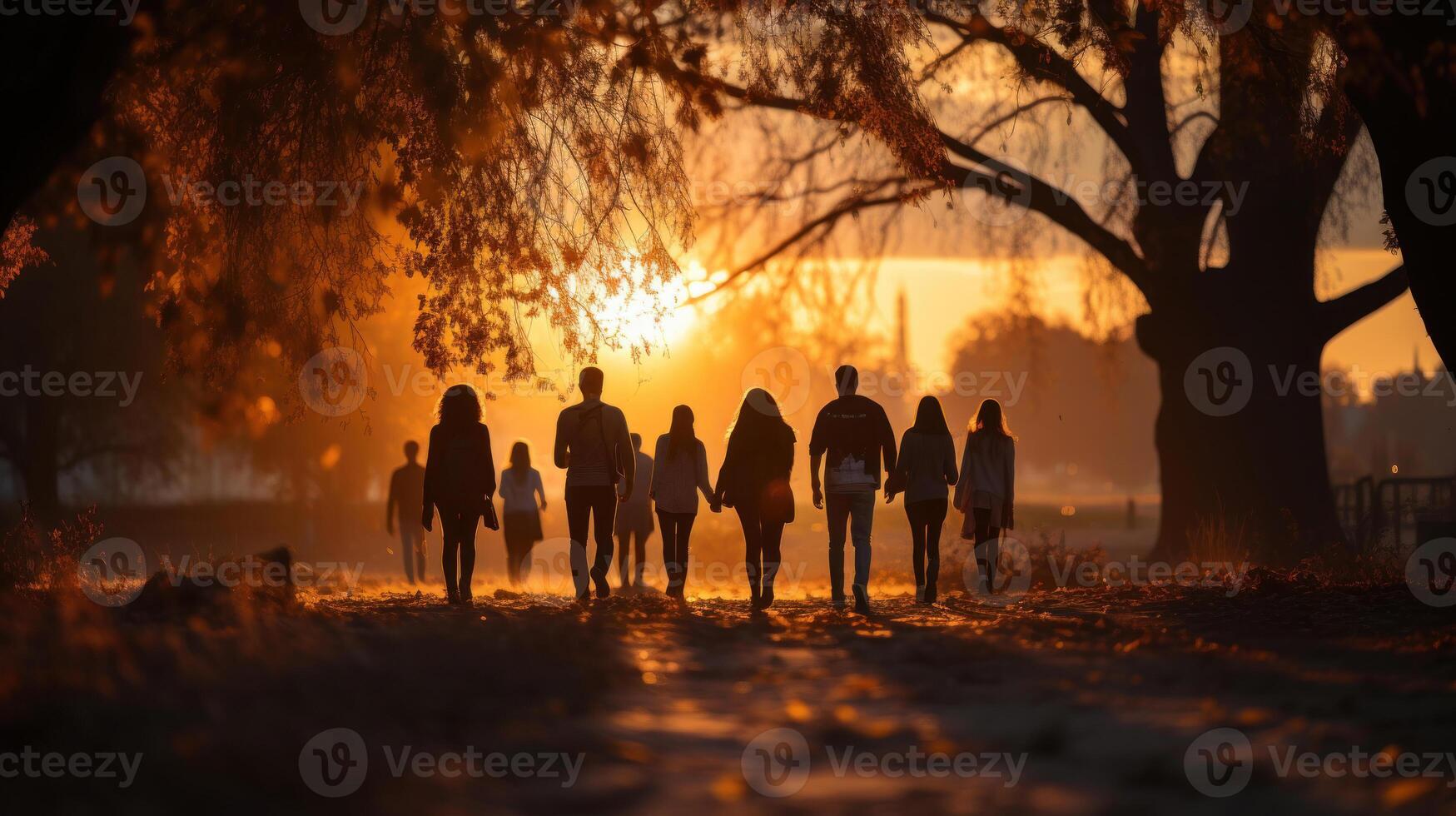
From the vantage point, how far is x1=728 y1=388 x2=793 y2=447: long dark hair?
41.7ft

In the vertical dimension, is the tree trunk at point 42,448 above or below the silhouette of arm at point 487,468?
above

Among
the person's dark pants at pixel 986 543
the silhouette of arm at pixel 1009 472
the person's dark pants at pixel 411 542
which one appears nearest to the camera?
the silhouette of arm at pixel 1009 472

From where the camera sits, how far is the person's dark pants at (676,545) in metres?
13.7

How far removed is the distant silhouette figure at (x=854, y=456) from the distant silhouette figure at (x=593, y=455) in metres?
1.62

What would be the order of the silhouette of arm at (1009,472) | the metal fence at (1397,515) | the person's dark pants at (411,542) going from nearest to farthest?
the silhouette of arm at (1009,472), the metal fence at (1397,515), the person's dark pants at (411,542)

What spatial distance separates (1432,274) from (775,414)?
16.6 ft

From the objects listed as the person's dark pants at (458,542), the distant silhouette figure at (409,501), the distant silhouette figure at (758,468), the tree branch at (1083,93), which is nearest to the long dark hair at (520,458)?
the distant silhouette figure at (409,501)

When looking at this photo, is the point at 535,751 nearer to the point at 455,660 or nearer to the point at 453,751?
the point at 453,751

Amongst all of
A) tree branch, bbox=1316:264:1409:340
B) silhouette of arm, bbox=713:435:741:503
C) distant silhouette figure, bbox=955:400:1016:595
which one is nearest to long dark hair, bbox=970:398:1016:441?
distant silhouette figure, bbox=955:400:1016:595

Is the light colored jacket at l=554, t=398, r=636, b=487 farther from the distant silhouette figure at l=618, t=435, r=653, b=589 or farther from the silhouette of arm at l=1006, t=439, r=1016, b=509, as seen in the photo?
the distant silhouette figure at l=618, t=435, r=653, b=589

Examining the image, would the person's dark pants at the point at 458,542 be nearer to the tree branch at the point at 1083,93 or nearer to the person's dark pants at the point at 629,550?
the person's dark pants at the point at 629,550

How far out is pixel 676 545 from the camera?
554 inches

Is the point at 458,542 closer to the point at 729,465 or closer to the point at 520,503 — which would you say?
the point at 729,465

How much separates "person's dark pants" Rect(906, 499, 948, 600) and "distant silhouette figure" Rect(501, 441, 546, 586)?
5.08 metres
